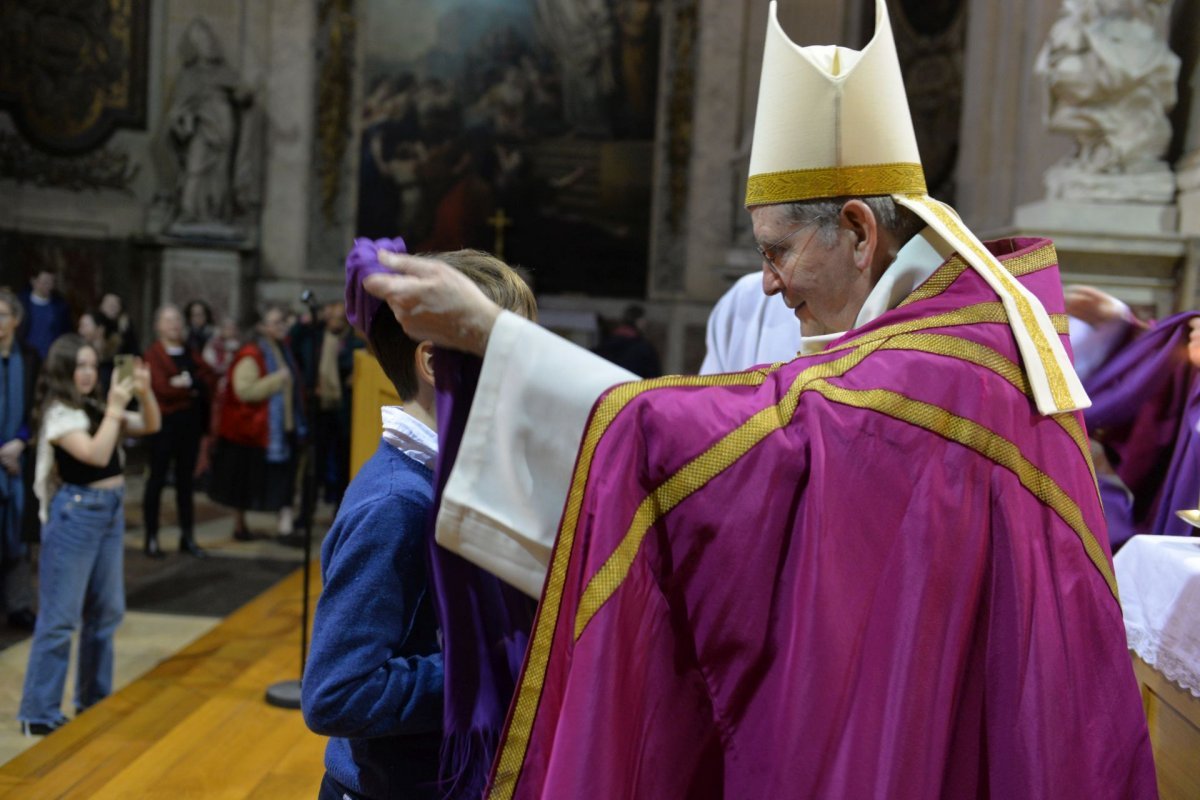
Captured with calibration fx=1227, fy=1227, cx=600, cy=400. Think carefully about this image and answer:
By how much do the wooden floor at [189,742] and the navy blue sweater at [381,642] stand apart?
2283 millimetres

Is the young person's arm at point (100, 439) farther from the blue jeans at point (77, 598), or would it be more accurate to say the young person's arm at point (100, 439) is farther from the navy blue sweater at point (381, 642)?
the navy blue sweater at point (381, 642)

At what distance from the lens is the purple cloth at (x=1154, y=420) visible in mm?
3273

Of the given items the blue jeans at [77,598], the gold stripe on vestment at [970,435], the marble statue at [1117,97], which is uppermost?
the marble statue at [1117,97]

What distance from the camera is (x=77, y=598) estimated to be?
15.6 ft

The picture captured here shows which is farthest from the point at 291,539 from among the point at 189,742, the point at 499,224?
the point at 499,224

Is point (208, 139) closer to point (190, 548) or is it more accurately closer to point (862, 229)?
point (190, 548)

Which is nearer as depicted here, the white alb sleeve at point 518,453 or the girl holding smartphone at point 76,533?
the white alb sleeve at point 518,453

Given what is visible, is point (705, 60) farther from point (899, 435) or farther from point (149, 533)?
point (899, 435)

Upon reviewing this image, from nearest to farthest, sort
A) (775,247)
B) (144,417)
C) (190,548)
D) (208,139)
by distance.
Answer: (775,247) → (144,417) → (190,548) → (208,139)

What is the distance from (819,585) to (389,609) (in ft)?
2.12

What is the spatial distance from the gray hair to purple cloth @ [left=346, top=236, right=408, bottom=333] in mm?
615

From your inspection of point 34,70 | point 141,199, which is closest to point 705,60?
point 141,199

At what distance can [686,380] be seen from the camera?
1.54 m

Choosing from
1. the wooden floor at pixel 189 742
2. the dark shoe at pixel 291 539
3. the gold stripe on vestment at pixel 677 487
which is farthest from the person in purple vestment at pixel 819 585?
the dark shoe at pixel 291 539
